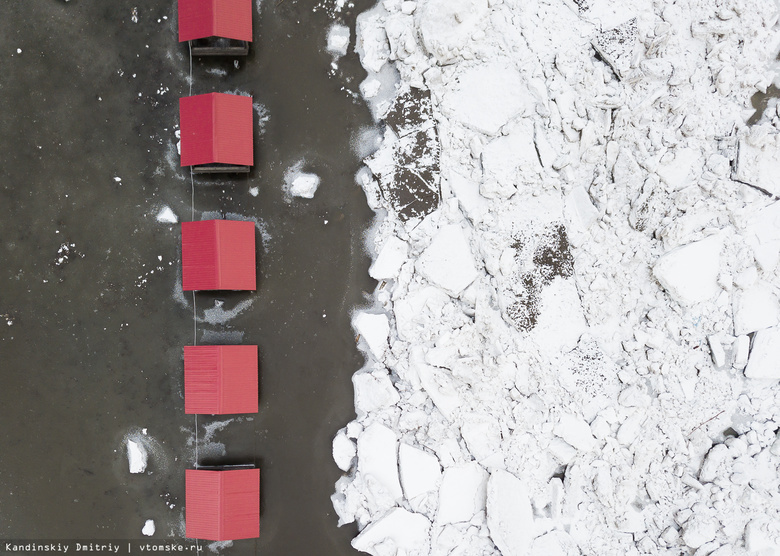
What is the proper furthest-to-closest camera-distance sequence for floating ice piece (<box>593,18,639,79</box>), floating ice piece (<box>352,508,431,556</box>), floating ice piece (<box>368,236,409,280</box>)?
floating ice piece (<box>368,236,409,280</box>)
floating ice piece (<box>352,508,431,556</box>)
floating ice piece (<box>593,18,639,79</box>)

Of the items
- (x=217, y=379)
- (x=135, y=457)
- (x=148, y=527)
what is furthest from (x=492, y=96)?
(x=148, y=527)

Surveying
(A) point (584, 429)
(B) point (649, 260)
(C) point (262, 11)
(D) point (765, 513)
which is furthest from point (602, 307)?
(C) point (262, 11)

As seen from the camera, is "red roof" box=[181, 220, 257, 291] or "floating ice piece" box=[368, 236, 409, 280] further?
"floating ice piece" box=[368, 236, 409, 280]

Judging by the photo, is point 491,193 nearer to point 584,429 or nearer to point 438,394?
point 438,394

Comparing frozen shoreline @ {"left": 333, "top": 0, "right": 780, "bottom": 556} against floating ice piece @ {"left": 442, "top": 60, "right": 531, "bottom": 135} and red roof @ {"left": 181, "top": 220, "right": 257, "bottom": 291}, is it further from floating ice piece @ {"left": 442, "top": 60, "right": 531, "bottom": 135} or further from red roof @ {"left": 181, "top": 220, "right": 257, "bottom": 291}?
red roof @ {"left": 181, "top": 220, "right": 257, "bottom": 291}

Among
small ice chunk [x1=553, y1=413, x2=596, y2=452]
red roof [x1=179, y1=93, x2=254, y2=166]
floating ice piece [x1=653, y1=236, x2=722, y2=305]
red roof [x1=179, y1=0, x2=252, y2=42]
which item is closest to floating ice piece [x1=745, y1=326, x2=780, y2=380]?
floating ice piece [x1=653, y1=236, x2=722, y2=305]

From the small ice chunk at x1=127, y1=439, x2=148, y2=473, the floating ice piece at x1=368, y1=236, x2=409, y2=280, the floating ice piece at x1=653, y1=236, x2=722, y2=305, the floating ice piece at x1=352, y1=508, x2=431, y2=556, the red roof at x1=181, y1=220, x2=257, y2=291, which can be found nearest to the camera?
the floating ice piece at x1=653, y1=236, x2=722, y2=305

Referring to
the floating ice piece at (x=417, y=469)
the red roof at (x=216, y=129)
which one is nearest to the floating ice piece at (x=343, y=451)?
the floating ice piece at (x=417, y=469)

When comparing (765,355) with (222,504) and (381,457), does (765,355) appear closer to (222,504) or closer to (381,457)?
(381,457)
